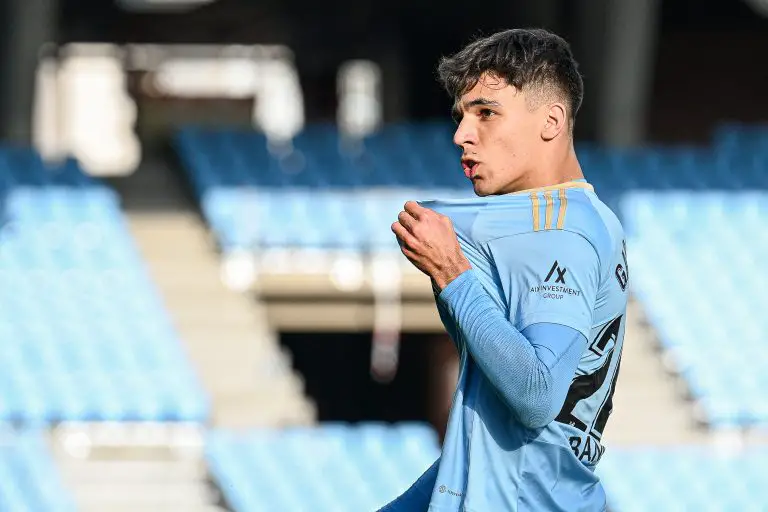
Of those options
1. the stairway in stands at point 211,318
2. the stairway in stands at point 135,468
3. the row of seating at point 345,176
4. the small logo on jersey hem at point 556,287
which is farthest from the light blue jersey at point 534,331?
the row of seating at point 345,176

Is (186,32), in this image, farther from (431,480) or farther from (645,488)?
(431,480)

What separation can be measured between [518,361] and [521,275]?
161 millimetres

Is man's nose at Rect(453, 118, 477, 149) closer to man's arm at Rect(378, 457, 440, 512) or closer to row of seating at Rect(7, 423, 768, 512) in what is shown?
man's arm at Rect(378, 457, 440, 512)

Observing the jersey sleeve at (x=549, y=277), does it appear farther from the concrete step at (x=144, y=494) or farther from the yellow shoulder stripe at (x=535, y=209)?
the concrete step at (x=144, y=494)

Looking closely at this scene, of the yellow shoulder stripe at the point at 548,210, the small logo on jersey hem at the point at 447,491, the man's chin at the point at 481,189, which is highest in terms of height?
the man's chin at the point at 481,189

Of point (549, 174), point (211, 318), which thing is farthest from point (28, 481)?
point (549, 174)

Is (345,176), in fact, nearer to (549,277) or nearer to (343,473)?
(343,473)

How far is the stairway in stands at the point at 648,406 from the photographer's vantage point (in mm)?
9391

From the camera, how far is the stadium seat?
803 centimetres

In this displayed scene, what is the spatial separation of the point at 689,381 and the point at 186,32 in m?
13.0

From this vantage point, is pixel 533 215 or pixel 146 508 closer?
pixel 533 215

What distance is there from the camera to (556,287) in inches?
71.4

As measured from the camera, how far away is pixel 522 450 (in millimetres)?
1896

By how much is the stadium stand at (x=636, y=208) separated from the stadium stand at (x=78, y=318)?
926 millimetres
